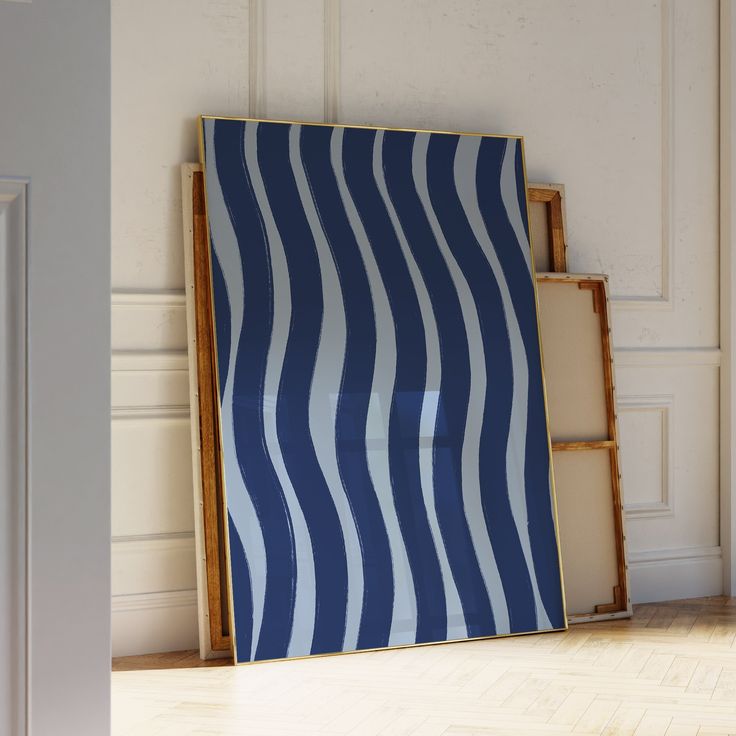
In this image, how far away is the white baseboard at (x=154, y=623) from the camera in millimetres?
3271

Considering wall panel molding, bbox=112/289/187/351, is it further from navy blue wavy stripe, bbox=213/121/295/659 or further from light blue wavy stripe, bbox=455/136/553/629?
light blue wavy stripe, bbox=455/136/553/629

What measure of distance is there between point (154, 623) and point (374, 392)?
1130 mm

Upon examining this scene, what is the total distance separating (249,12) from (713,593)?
10.1 ft

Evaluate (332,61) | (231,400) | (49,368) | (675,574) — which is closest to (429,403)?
(231,400)

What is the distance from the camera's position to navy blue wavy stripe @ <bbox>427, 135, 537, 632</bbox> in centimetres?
345

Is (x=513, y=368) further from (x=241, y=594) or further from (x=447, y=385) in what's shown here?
(x=241, y=594)

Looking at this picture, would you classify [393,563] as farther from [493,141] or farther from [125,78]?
[125,78]

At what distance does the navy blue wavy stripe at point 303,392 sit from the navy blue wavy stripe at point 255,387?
0.25 feet

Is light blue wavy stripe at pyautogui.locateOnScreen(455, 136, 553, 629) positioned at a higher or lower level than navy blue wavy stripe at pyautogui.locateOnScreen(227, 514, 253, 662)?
higher

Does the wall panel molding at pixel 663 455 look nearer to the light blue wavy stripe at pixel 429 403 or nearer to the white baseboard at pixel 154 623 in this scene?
the light blue wavy stripe at pixel 429 403

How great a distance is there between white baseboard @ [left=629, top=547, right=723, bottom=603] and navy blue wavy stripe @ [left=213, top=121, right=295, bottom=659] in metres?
1.61

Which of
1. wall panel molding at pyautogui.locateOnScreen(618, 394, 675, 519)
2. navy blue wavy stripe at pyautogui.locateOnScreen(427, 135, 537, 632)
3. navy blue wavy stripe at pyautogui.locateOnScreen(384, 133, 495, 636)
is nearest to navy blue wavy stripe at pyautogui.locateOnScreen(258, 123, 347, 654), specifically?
navy blue wavy stripe at pyautogui.locateOnScreen(384, 133, 495, 636)

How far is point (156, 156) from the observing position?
11.0ft

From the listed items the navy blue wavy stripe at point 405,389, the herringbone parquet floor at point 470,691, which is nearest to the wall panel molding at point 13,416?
the herringbone parquet floor at point 470,691
